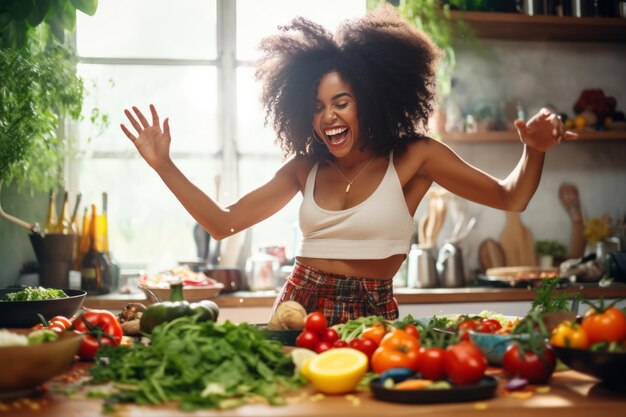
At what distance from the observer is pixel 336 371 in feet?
4.30

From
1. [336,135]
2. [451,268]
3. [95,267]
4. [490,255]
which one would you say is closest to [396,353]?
[336,135]

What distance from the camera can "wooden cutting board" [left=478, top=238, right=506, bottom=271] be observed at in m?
4.29

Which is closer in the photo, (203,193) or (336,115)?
(336,115)

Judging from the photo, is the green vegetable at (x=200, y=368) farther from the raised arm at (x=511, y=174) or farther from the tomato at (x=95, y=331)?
the raised arm at (x=511, y=174)

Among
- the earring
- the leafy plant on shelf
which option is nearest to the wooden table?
the earring

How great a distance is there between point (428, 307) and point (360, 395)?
2.43 m

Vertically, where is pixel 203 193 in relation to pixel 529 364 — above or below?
above

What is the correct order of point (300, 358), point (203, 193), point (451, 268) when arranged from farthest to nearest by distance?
point (451, 268) → point (203, 193) → point (300, 358)

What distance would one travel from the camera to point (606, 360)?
1.28 metres

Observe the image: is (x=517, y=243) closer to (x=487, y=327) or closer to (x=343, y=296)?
(x=343, y=296)

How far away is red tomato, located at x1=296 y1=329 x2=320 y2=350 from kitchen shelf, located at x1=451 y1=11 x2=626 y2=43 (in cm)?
280

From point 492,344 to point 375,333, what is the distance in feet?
0.79

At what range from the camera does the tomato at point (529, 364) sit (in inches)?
53.0

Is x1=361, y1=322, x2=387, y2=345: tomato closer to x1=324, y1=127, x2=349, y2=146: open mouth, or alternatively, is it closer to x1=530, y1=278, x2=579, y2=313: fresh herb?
x1=530, y1=278, x2=579, y2=313: fresh herb
